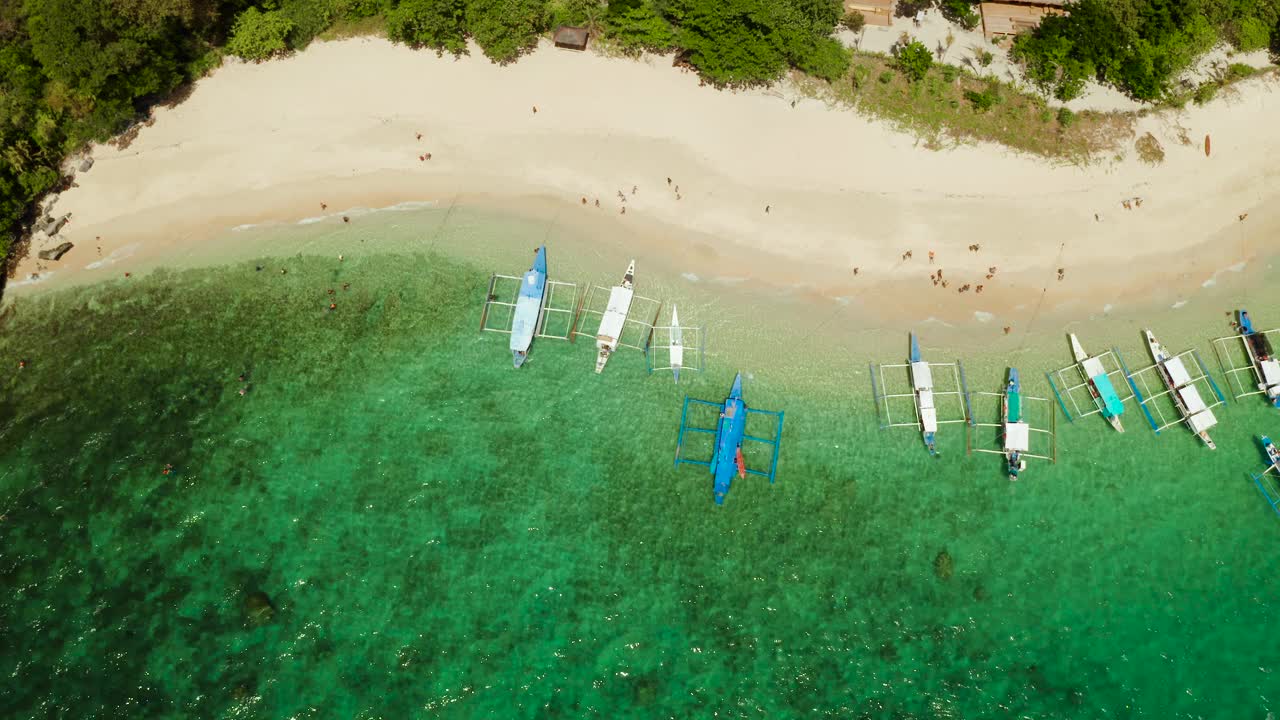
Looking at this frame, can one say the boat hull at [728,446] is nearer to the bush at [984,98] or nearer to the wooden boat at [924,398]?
the wooden boat at [924,398]

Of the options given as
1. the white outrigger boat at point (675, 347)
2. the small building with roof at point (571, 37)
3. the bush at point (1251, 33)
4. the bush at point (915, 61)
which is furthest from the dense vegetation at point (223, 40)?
the bush at point (1251, 33)

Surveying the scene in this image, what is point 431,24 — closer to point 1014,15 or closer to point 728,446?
point 728,446

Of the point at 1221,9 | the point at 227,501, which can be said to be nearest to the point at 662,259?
the point at 227,501

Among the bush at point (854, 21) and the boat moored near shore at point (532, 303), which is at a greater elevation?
the bush at point (854, 21)

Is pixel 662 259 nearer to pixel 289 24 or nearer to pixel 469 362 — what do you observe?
pixel 469 362

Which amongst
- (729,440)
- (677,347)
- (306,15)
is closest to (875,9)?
(677,347)

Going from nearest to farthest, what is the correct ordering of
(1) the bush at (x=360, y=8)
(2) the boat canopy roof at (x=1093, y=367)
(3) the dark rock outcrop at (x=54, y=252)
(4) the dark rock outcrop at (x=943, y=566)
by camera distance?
(4) the dark rock outcrop at (x=943, y=566) → (2) the boat canopy roof at (x=1093, y=367) → (3) the dark rock outcrop at (x=54, y=252) → (1) the bush at (x=360, y=8)

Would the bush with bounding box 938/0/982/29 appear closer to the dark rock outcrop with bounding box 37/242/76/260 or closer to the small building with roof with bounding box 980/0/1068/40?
the small building with roof with bounding box 980/0/1068/40
